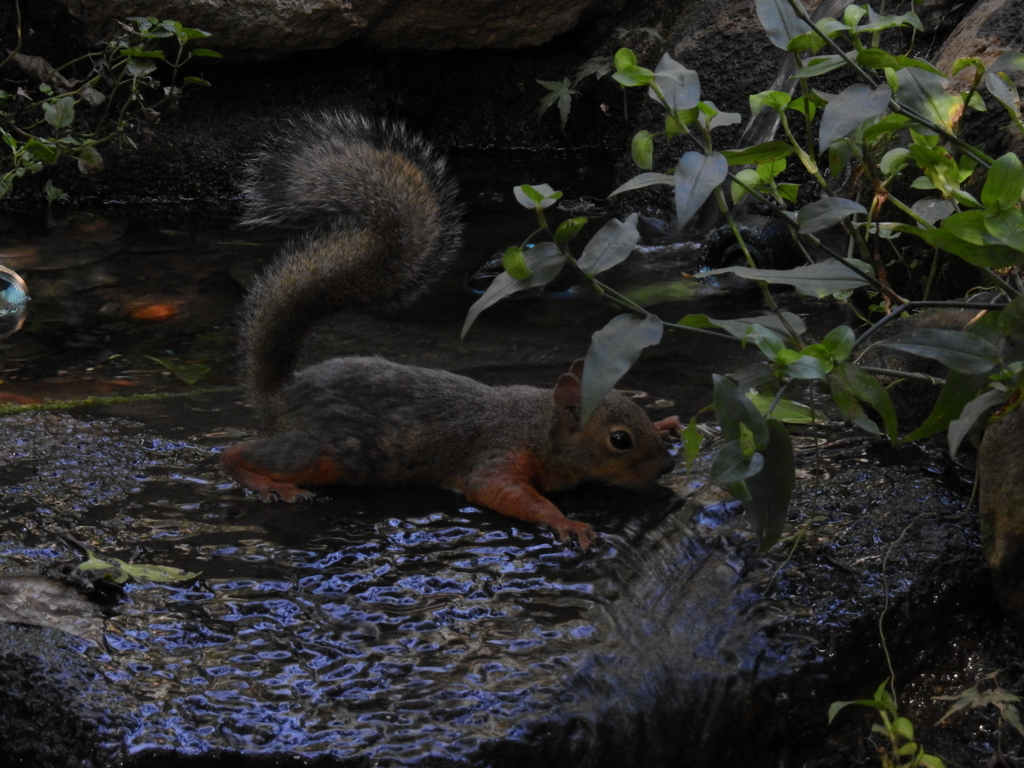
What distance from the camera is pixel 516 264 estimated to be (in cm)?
287

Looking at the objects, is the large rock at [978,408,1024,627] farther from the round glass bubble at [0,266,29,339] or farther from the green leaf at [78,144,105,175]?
the green leaf at [78,144,105,175]

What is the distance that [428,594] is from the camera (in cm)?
314

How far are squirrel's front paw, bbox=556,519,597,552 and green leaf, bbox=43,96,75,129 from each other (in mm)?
4366

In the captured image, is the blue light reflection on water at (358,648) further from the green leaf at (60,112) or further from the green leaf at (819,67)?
the green leaf at (60,112)

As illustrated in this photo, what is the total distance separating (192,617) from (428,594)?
66 centimetres

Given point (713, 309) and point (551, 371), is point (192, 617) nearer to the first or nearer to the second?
point (551, 371)

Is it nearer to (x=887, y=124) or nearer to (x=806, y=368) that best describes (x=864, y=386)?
(x=806, y=368)

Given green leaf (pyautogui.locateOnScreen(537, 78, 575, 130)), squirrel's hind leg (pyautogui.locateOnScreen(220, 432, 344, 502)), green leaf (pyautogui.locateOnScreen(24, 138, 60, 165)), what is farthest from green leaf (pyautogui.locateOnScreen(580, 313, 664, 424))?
green leaf (pyautogui.locateOnScreen(537, 78, 575, 130))

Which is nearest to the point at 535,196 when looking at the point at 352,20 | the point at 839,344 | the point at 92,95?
the point at 839,344

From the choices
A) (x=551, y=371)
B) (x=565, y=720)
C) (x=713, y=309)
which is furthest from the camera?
(x=713, y=309)

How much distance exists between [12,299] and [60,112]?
1141 millimetres

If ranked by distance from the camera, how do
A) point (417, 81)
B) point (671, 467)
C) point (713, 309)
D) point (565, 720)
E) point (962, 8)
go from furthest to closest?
1. point (417, 81)
2. point (962, 8)
3. point (713, 309)
4. point (671, 467)
5. point (565, 720)

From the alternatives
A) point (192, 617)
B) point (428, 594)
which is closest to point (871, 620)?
point (428, 594)

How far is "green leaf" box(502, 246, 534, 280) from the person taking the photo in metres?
2.86
